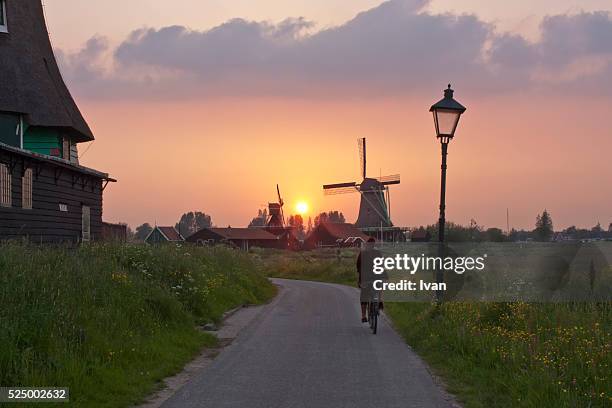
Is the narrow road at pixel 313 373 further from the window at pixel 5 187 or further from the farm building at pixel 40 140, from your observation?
the farm building at pixel 40 140

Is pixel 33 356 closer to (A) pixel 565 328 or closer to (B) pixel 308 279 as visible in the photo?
(A) pixel 565 328

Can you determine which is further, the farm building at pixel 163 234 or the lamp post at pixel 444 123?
the farm building at pixel 163 234

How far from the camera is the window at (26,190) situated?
77.6ft

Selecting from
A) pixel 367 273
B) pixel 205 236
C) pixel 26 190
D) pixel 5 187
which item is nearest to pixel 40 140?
pixel 26 190

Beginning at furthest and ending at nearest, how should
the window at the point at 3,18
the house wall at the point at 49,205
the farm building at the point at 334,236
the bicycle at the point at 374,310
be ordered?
the farm building at the point at 334,236
the window at the point at 3,18
the house wall at the point at 49,205
the bicycle at the point at 374,310

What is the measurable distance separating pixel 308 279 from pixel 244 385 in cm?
3755

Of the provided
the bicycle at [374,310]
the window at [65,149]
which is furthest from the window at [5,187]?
the bicycle at [374,310]

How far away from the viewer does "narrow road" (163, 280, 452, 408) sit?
8.34 meters

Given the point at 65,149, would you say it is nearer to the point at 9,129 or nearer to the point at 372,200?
the point at 9,129

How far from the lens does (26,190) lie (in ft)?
78.7

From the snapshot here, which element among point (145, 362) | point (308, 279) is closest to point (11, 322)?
point (145, 362)

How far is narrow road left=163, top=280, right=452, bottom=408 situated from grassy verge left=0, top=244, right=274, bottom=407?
0.78 meters

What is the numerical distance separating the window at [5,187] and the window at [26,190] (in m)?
1.08

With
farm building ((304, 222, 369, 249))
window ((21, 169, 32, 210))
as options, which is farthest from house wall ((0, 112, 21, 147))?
farm building ((304, 222, 369, 249))
